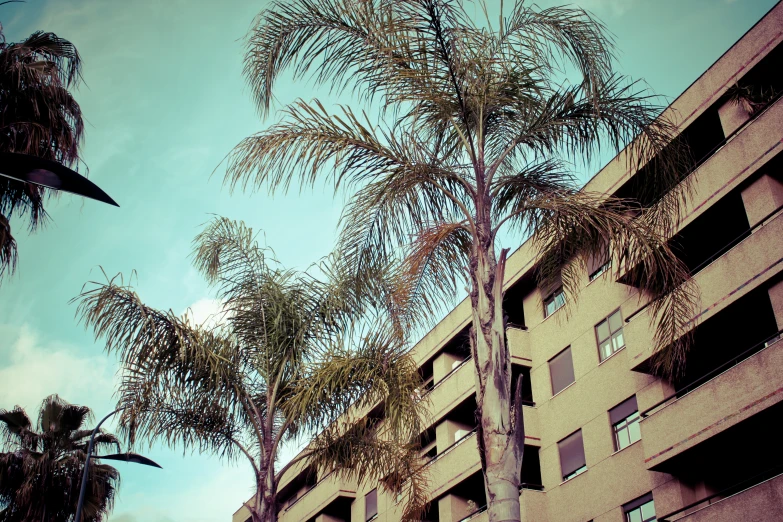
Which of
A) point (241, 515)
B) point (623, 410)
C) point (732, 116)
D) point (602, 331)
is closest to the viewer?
point (732, 116)

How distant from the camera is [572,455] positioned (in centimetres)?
2461

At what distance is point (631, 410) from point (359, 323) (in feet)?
38.1

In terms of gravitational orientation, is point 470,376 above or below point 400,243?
above

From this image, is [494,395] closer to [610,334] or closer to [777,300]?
[777,300]

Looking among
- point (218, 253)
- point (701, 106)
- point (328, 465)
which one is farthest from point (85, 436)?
point (701, 106)

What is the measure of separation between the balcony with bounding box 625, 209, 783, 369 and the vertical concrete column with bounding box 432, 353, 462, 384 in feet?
40.2

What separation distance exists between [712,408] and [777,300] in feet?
9.60

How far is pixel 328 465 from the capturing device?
46.1 ft

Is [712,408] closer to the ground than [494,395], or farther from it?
farther from it

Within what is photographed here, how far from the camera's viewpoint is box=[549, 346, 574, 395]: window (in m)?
26.1

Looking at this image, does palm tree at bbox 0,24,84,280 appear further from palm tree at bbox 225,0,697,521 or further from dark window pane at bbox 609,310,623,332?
dark window pane at bbox 609,310,623,332

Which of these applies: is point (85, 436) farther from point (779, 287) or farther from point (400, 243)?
point (779, 287)

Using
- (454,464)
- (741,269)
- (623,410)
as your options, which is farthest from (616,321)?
(454,464)

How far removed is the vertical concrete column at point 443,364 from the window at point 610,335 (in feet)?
28.7
